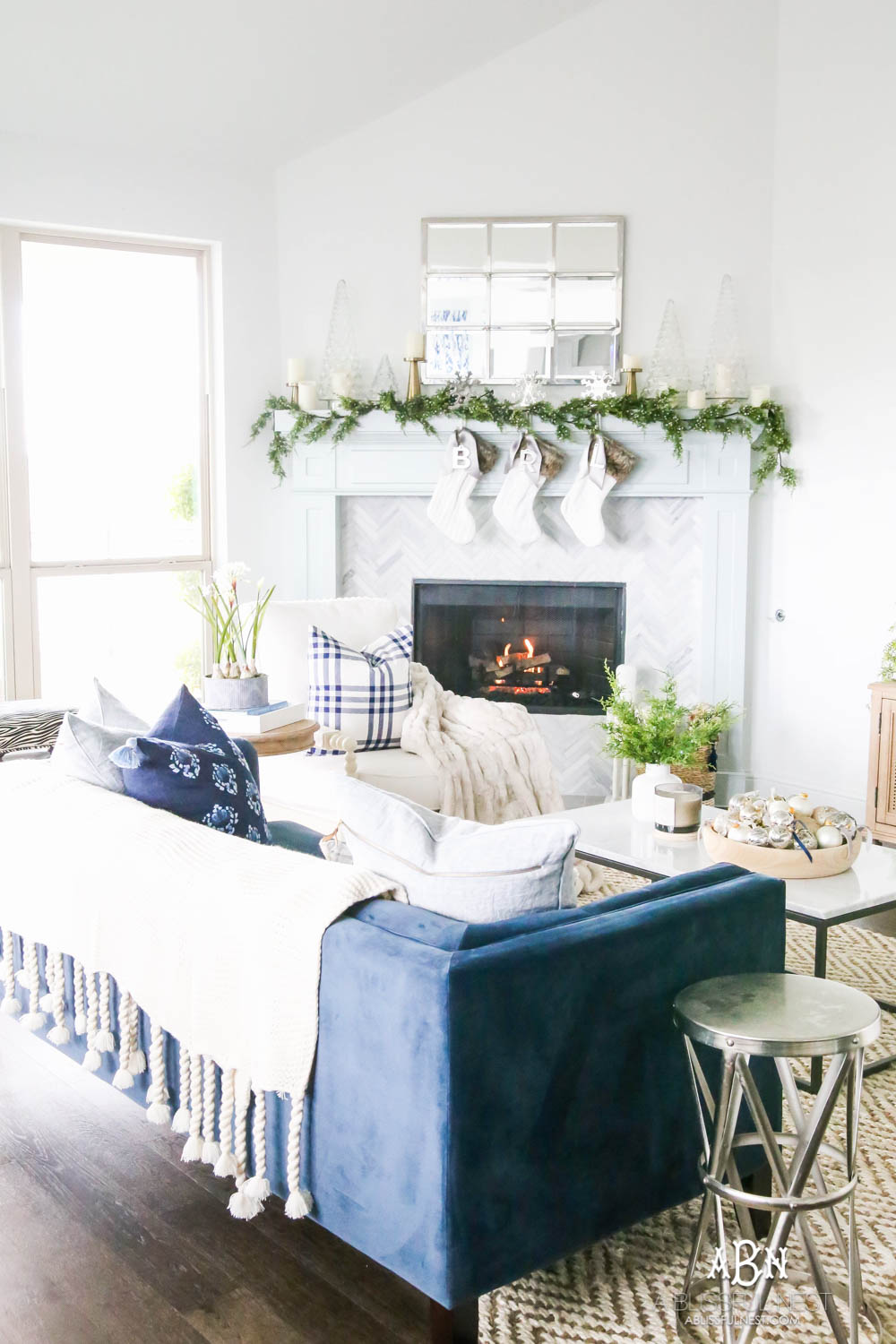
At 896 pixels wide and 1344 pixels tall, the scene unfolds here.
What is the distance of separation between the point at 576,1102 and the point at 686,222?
174 inches

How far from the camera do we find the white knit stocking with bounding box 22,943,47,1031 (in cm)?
234

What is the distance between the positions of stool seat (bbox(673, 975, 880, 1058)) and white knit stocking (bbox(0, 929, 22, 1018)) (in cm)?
130

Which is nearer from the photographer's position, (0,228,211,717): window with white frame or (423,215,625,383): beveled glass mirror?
(0,228,211,717): window with white frame

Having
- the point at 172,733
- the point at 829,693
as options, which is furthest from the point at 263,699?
the point at 829,693

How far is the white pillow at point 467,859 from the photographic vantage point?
5.88ft

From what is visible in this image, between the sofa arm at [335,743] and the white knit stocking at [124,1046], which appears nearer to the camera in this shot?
the white knit stocking at [124,1046]

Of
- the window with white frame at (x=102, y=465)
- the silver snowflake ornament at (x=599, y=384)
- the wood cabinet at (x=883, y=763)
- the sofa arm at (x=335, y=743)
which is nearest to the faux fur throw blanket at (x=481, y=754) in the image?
the sofa arm at (x=335, y=743)

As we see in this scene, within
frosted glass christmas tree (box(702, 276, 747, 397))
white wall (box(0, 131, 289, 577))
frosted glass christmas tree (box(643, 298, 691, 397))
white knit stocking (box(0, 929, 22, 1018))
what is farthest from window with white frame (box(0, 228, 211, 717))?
white knit stocking (box(0, 929, 22, 1018))

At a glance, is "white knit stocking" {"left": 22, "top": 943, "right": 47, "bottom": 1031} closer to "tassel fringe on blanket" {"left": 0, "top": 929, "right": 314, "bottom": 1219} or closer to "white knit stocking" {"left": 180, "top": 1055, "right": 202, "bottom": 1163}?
"tassel fringe on blanket" {"left": 0, "top": 929, "right": 314, "bottom": 1219}

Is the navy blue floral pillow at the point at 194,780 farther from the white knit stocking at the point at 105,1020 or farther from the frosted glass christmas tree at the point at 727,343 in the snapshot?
the frosted glass christmas tree at the point at 727,343

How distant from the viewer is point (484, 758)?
13.8ft

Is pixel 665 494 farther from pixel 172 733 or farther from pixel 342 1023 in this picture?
pixel 342 1023

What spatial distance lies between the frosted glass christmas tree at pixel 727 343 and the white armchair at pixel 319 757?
5.90ft

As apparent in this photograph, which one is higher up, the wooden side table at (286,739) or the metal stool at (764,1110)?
the wooden side table at (286,739)
